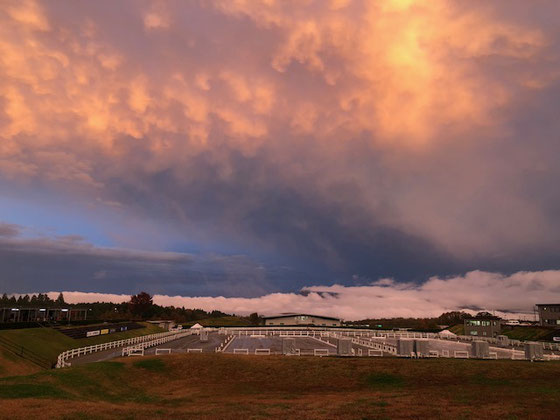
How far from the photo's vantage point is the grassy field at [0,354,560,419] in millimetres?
22828

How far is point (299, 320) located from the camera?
5640 inches

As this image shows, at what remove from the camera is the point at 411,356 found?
48.0 meters

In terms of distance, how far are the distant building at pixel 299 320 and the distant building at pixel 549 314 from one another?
6791cm

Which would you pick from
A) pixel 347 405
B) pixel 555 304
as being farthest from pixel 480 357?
pixel 555 304

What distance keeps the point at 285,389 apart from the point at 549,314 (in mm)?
132142

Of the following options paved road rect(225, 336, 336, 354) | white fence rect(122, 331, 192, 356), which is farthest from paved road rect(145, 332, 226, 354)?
paved road rect(225, 336, 336, 354)

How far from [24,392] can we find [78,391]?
5.39m

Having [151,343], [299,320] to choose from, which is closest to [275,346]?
[151,343]

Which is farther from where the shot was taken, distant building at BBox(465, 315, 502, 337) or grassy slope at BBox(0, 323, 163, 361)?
distant building at BBox(465, 315, 502, 337)

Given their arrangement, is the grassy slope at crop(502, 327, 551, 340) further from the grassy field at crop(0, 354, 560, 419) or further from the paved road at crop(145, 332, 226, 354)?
the paved road at crop(145, 332, 226, 354)

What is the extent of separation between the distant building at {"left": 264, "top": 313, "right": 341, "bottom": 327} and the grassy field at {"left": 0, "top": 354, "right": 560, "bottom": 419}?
99.2 meters

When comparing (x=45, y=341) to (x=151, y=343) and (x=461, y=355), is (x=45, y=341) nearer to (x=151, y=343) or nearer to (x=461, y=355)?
(x=151, y=343)

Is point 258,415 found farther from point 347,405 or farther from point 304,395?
point 304,395

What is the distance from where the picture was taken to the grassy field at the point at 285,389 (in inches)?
899
